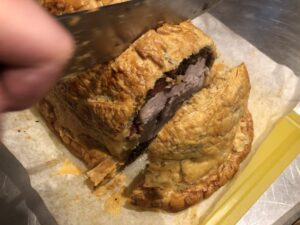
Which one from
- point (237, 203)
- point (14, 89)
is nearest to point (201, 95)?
point (237, 203)

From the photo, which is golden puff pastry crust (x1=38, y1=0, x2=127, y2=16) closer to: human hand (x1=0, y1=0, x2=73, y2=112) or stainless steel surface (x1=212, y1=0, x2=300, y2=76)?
human hand (x1=0, y1=0, x2=73, y2=112)

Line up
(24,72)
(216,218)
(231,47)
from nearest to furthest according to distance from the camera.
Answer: (24,72) < (216,218) < (231,47)

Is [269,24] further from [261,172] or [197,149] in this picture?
[197,149]

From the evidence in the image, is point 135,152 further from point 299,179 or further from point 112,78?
point 299,179

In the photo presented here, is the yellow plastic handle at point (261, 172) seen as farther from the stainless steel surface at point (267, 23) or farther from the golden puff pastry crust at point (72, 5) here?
the golden puff pastry crust at point (72, 5)

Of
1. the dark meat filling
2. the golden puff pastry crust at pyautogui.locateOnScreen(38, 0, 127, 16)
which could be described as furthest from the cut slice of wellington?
the golden puff pastry crust at pyautogui.locateOnScreen(38, 0, 127, 16)

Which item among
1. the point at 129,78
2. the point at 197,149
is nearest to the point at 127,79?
the point at 129,78

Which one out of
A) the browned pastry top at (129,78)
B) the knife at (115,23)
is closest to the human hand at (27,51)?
the knife at (115,23)
